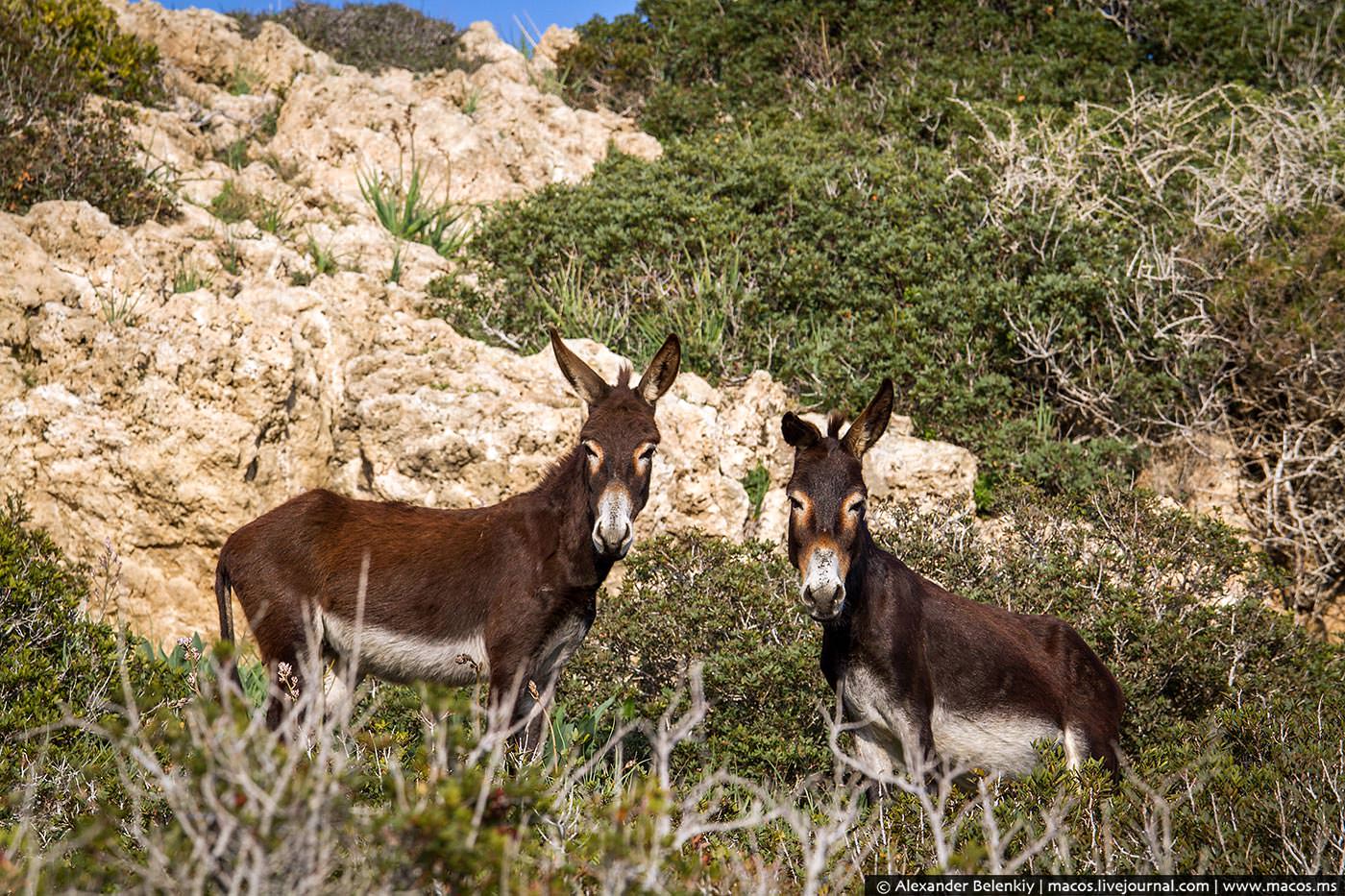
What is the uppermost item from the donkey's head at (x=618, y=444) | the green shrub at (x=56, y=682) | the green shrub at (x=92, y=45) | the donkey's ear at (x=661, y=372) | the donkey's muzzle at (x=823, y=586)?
the green shrub at (x=92, y=45)

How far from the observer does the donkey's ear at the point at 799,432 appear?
514cm

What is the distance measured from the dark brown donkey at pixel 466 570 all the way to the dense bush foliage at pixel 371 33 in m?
11.7

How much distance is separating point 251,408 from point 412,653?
327cm

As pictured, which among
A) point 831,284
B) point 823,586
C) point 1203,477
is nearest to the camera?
A: point 823,586

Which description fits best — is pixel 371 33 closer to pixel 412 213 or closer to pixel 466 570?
pixel 412 213

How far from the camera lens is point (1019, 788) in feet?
15.4

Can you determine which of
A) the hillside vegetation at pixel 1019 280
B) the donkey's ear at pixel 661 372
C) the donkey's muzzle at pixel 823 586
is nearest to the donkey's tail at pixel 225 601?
the donkey's ear at pixel 661 372

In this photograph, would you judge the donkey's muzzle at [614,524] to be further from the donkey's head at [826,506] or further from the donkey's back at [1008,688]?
the donkey's back at [1008,688]

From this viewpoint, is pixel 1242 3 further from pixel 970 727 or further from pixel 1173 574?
pixel 970 727

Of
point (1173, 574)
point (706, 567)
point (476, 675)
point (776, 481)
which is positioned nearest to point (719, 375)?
point (776, 481)

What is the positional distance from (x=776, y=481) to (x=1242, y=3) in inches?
406

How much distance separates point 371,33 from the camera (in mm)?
17297

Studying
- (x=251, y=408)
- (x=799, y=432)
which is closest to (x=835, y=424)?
(x=799, y=432)

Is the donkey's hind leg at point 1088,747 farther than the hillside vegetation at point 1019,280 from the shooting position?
No
